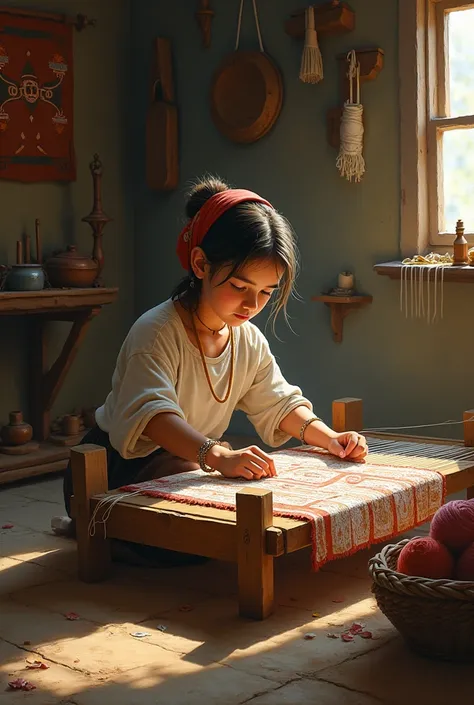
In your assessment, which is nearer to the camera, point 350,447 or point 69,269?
point 350,447

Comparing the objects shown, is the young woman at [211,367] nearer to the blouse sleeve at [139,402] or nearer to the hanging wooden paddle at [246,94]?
the blouse sleeve at [139,402]

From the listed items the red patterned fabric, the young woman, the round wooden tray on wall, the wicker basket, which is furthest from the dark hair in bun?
the red patterned fabric

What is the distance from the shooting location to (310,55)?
168 inches

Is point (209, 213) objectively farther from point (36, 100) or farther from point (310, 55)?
point (36, 100)

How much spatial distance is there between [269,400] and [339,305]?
126 cm

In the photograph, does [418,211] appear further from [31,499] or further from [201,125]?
[31,499]

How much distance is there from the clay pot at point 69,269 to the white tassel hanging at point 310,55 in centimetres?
132

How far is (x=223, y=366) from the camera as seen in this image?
10.2 ft

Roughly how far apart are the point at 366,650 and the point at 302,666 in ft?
0.59

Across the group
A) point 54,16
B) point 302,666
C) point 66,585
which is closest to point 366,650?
point 302,666

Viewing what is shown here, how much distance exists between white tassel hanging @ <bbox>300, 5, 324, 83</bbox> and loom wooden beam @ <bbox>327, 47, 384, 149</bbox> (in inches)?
3.7

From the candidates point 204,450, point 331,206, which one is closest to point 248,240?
point 204,450

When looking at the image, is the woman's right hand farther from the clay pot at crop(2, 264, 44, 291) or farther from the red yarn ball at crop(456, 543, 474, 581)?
the clay pot at crop(2, 264, 44, 291)

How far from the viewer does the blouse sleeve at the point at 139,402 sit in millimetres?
2797
